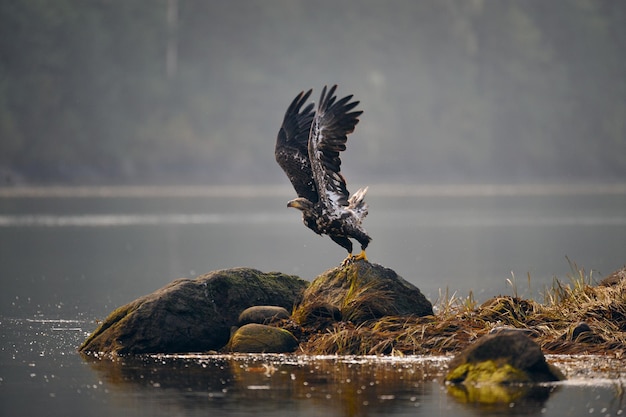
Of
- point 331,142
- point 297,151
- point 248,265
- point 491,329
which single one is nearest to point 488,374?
point 491,329

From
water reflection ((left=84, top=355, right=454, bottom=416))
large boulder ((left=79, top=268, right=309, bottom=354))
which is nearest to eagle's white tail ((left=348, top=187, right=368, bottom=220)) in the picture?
large boulder ((left=79, top=268, right=309, bottom=354))

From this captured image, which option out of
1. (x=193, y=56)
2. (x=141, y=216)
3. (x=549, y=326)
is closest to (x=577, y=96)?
(x=193, y=56)

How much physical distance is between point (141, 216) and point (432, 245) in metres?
21.7

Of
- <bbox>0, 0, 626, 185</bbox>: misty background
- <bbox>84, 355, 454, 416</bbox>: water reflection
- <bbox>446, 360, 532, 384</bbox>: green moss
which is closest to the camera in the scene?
<bbox>84, 355, 454, 416</bbox>: water reflection

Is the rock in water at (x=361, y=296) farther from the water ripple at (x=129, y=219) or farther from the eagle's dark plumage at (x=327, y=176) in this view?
the water ripple at (x=129, y=219)

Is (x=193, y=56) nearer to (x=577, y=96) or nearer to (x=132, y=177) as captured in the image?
(x=132, y=177)

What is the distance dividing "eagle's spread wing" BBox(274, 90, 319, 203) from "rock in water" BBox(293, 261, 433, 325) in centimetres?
125

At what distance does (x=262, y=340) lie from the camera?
1591 cm

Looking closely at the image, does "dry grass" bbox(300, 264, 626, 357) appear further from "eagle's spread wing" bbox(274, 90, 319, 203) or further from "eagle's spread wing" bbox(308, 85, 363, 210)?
"eagle's spread wing" bbox(274, 90, 319, 203)

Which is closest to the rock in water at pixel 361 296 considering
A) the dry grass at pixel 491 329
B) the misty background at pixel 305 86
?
the dry grass at pixel 491 329

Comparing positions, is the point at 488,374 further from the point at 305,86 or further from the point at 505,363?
the point at 305,86

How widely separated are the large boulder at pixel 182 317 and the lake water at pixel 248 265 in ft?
1.37

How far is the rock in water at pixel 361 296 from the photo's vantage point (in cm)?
1650

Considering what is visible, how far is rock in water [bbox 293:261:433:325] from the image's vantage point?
16500 mm
